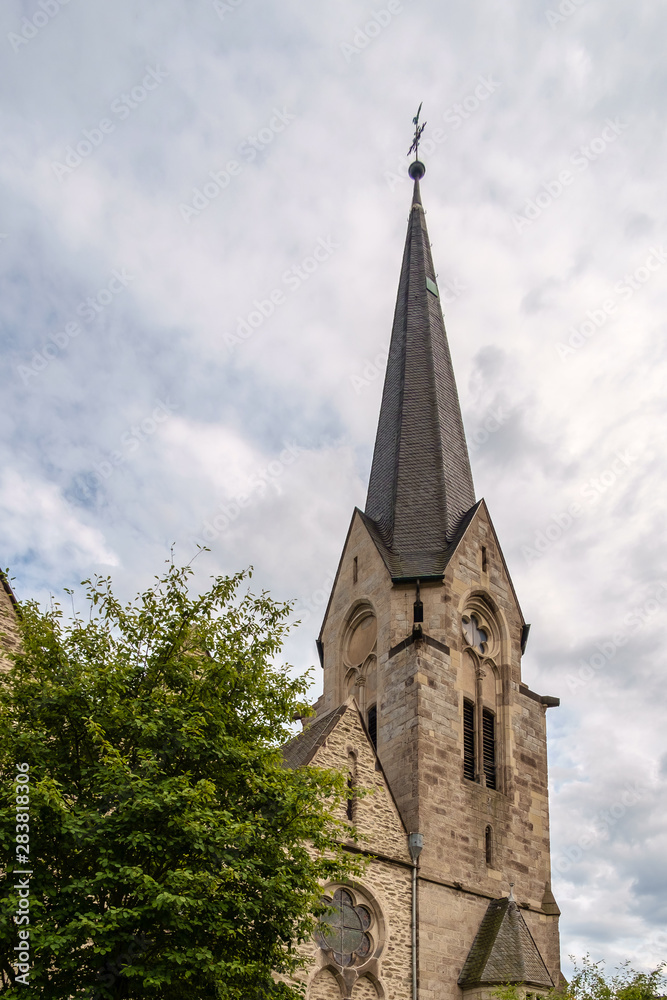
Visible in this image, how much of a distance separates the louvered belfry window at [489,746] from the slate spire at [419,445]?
4.12 m

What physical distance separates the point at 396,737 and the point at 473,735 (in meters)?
2.43

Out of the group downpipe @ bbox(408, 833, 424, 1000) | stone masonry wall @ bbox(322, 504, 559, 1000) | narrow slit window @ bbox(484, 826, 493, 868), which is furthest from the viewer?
narrow slit window @ bbox(484, 826, 493, 868)

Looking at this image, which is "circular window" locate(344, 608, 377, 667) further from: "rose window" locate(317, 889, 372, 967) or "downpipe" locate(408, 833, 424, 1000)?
"rose window" locate(317, 889, 372, 967)

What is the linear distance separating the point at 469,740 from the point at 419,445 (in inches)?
393

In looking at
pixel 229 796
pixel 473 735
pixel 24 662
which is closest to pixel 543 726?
pixel 473 735

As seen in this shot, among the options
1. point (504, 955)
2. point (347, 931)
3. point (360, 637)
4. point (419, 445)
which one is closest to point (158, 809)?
point (347, 931)

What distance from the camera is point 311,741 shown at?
21.5 metres

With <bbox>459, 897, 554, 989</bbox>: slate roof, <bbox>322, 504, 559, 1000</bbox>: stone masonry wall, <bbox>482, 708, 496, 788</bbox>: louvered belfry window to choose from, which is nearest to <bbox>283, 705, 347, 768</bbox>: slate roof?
<bbox>322, 504, 559, 1000</bbox>: stone masonry wall

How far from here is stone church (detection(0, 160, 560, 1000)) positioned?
64.2ft

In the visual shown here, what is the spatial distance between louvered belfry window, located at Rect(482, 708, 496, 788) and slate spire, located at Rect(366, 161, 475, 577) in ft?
13.5

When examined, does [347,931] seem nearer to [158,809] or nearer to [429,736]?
[429,736]

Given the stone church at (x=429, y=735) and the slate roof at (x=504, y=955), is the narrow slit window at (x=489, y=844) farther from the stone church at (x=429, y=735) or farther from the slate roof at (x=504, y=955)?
the slate roof at (x=504, y=955)

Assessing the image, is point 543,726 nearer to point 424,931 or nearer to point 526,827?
point 526,827

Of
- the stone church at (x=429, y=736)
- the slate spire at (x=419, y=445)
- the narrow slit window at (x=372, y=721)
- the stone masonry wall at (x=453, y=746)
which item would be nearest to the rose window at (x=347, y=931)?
the stone church at (x=429, y=736)
